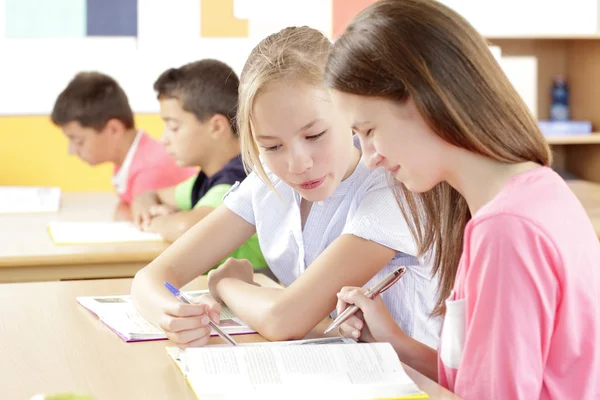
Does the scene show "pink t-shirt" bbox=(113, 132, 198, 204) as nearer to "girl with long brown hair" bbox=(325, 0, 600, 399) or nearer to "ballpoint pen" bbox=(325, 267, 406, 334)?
"ballpoint pen" bbox=(325, 267, 406, 334)

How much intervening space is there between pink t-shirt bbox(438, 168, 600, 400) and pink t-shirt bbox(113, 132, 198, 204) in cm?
214

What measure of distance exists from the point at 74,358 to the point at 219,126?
53.3 inches

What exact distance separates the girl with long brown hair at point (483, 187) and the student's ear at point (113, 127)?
2.15m

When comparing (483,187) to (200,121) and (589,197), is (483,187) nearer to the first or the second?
(200,121)

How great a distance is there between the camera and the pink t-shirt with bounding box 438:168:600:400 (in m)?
1.00

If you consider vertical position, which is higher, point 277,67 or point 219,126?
point 277,67

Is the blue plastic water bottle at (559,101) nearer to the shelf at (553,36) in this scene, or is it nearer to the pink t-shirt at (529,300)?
the shelf at (553,36)

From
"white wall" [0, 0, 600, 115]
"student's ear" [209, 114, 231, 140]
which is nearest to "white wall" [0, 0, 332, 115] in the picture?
"white wall" [0, 0, 600, 115]

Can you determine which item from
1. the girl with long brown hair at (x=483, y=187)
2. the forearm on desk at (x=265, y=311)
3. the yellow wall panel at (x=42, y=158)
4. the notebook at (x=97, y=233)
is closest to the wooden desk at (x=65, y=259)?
the notebook at (x=97, y=233)

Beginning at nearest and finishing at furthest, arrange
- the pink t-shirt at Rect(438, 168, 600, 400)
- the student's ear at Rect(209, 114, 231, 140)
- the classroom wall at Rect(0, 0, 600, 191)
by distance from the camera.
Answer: the pink t-shirt at Rect(438, 168, 600, 400), the student's ear at Rect(209, 114, 231, 140), the classroom wall at Rect(0, 0, 600, 191)

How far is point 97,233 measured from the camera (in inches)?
93.6

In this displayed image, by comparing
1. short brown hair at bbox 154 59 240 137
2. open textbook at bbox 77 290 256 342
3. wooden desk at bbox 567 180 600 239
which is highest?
short brown hair at bbox 154 59 240 137

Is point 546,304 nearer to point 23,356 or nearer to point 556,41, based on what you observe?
point 23,356

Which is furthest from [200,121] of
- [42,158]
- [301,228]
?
[42,158]
